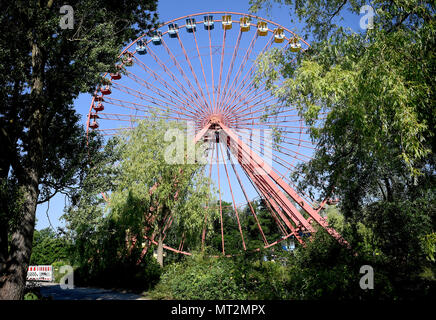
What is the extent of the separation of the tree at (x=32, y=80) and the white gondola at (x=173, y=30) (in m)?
10.1

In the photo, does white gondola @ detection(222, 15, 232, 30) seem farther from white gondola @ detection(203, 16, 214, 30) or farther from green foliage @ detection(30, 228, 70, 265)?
green foliage @ detection(30, 228, 70, 265)

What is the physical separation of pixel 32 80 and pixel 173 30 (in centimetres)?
1244

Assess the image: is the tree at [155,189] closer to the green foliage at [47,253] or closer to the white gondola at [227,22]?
the white gondola at [227,22]

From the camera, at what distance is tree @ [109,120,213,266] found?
12383 millimetres

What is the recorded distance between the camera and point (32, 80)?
610cm

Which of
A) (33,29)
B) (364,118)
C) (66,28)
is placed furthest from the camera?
(66,28)

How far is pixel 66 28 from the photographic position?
6.38 m

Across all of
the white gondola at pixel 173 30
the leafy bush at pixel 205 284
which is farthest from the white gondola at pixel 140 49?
the leafy bush at pixel 205 284

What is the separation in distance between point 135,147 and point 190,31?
838 centimetres

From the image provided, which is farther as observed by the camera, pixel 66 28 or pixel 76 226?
pixel 76 226

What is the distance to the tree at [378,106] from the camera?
4305mm

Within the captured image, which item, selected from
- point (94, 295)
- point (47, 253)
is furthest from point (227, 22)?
point (47, 253)
